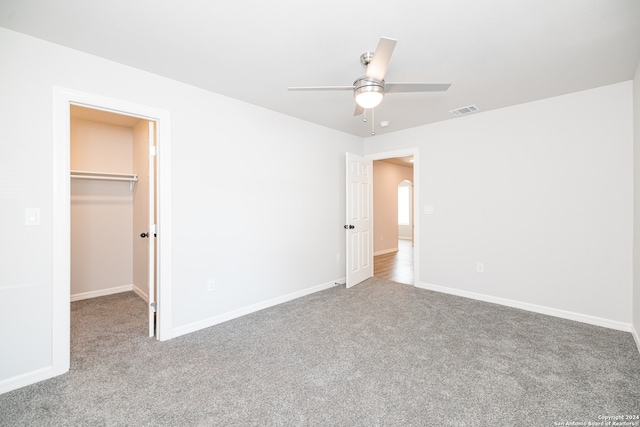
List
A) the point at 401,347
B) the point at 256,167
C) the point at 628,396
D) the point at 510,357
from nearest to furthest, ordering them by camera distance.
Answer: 1. the point at 628,396
2. the point at 510,357
3. the point at 401,347
4. the point at 256,167

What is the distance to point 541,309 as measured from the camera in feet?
11.0

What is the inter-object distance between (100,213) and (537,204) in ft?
19.5

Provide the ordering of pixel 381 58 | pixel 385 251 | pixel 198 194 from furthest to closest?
pixel 385 251 < pixel 198 194 < pixel 381 58

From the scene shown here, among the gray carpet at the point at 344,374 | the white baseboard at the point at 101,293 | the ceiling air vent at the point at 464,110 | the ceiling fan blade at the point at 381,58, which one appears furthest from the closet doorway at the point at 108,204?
the ceiling air vent at the point at 464,110

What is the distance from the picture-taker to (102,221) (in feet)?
13.6

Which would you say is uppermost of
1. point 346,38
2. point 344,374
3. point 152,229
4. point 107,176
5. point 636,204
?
point 346,38

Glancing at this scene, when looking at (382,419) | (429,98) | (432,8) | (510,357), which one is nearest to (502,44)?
(432,8)

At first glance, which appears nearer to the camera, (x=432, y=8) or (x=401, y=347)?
(x=432, y=8)

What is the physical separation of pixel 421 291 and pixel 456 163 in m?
1.96

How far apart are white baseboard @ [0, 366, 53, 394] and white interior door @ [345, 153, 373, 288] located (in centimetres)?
340

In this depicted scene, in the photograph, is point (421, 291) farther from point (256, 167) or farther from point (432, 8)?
point (432, 8)

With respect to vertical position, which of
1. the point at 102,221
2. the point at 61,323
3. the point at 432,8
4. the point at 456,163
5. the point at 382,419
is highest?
the point at 432,8

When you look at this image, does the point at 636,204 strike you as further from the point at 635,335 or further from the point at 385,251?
the point at 385,251

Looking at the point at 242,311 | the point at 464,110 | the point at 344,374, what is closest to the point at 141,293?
the point at 242,311
